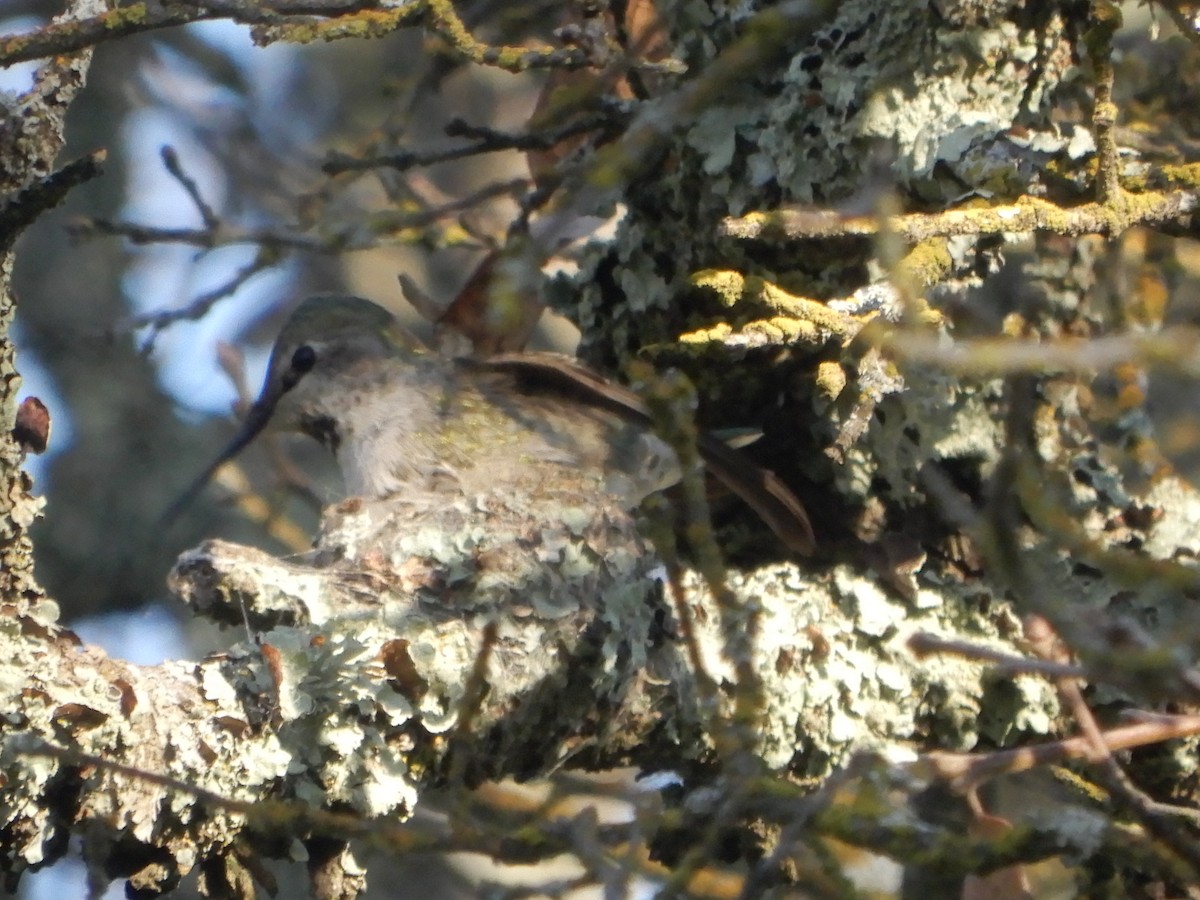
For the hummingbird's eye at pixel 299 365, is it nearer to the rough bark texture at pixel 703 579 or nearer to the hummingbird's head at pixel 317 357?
the hummingbird's head at pixel 317 357

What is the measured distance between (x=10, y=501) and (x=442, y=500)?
1.26 metres

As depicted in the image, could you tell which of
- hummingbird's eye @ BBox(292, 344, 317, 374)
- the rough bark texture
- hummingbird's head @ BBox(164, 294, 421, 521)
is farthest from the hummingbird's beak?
the rough bark texture

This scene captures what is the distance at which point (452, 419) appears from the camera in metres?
3.31

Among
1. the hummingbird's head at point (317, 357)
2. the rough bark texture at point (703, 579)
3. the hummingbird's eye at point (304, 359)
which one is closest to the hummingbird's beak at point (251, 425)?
the hummingbird's head at point (317, 357)

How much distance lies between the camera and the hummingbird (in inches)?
119

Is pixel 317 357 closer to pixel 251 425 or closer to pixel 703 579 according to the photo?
pixel 251 425

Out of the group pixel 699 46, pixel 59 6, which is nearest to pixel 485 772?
pixel 699 46

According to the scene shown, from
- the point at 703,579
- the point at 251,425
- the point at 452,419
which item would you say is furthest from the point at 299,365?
the point at 703,579

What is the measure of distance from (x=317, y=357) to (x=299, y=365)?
52mm

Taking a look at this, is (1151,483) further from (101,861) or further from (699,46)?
(101,861)

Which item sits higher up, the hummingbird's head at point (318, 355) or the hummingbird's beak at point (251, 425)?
the hummingbird's head at point (318, 355)

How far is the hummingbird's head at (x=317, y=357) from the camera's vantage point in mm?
3666

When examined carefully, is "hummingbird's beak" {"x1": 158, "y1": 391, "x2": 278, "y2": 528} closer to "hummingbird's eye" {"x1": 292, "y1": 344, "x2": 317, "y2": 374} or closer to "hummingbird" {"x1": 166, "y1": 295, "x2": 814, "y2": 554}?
"hummingbird" {"x1": 166, "y1": 295, "x2": 814, "y2": 554}

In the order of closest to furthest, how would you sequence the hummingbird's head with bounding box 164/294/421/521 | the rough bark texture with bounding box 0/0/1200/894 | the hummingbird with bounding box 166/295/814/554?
the rough bark texture with bounding box 0/0/1200/894 < the hummingbird with bounding box 166/295/814/554 < the hummingbird's head with bounding box 164/294/421/521
